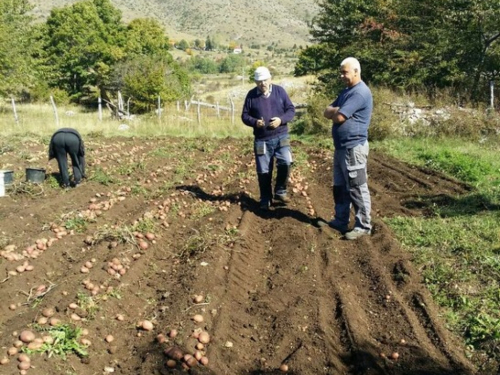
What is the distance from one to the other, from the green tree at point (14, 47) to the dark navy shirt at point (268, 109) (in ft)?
59.9

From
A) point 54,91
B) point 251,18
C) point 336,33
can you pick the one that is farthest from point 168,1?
point 336,33

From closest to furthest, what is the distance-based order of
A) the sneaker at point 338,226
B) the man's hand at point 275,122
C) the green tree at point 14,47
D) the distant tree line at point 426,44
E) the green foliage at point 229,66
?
1. the sneaker at point 338,226
2. the man's hand at point 275,122
3. the distant tree line at point 426,44
4. the green tree at point 14,47
5. the green foliage at point 229,66

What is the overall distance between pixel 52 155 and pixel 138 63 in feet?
68.3

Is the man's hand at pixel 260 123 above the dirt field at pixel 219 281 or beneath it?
above

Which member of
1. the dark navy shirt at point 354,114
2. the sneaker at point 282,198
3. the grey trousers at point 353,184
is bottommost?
the sneaker at point 282,198

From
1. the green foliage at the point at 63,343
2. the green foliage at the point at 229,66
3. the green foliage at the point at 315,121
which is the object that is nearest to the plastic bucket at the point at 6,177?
the green foliage at the point at 63,343

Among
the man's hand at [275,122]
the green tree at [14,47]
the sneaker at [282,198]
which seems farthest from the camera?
the green tree at [14,47]

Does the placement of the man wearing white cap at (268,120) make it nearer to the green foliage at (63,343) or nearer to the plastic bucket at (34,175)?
the green foliage at (63,343)

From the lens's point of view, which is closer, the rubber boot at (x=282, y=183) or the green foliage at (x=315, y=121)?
the rubber boot at (x=282, y=183)

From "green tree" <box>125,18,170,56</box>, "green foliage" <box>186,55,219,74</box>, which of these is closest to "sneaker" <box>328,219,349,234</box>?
"green tree" <box>125,18,170,56</box>

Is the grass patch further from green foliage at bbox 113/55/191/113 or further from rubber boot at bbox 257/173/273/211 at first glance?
green foliage at bbox 113/55/191/113

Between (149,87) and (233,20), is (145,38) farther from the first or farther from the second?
(233,20)

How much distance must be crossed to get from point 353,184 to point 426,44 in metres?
12.6

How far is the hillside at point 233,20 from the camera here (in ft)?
480
